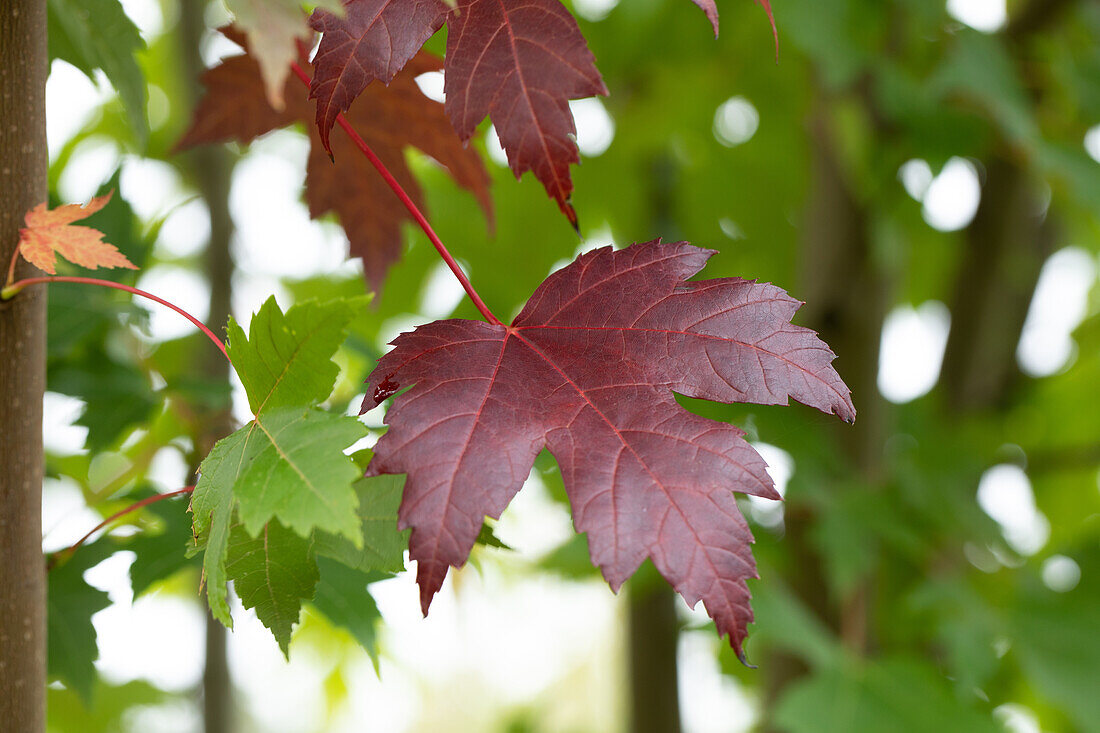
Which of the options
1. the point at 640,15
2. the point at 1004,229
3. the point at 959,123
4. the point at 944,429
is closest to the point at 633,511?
the point at 640,15

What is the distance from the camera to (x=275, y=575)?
29 cm

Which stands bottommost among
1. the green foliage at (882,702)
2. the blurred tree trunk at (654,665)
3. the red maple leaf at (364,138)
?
the green foliage at (882,702)

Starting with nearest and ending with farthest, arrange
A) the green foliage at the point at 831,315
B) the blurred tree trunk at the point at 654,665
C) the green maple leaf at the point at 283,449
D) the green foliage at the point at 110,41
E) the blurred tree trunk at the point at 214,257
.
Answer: the green maple leaf at the point at 283,449, the green foliage at the point at 110,41, the green foliage at the point at 831,315, the blurred tree trunk at the point at 214,257, the blurred tree trunk at the point at 654,665

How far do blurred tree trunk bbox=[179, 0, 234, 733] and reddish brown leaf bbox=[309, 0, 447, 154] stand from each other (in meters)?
0.66

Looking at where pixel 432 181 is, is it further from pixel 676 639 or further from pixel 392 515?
pixel 392 515

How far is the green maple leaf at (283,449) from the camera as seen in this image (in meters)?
0.24

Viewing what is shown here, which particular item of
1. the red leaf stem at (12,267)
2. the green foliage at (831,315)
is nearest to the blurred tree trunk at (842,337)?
the green foliage at (831,315)

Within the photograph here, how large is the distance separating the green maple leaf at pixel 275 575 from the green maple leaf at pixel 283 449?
0.04 feet

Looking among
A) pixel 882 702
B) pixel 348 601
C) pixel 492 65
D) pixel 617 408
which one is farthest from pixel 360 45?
pixel 882 702

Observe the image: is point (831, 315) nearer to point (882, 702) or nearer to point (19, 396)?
point (882, 702)

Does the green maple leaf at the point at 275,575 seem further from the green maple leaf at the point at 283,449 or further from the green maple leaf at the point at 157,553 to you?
the green maple leaf at the point at 157,553

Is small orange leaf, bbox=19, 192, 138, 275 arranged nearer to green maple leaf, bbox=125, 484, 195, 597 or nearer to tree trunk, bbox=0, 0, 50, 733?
tree trunk, bbox=0, 0, 50, 733

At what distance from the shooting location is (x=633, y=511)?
0.26 meters

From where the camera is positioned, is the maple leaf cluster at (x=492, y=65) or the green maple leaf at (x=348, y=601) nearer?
the maple leaf cluster at (x=492, y=65)
